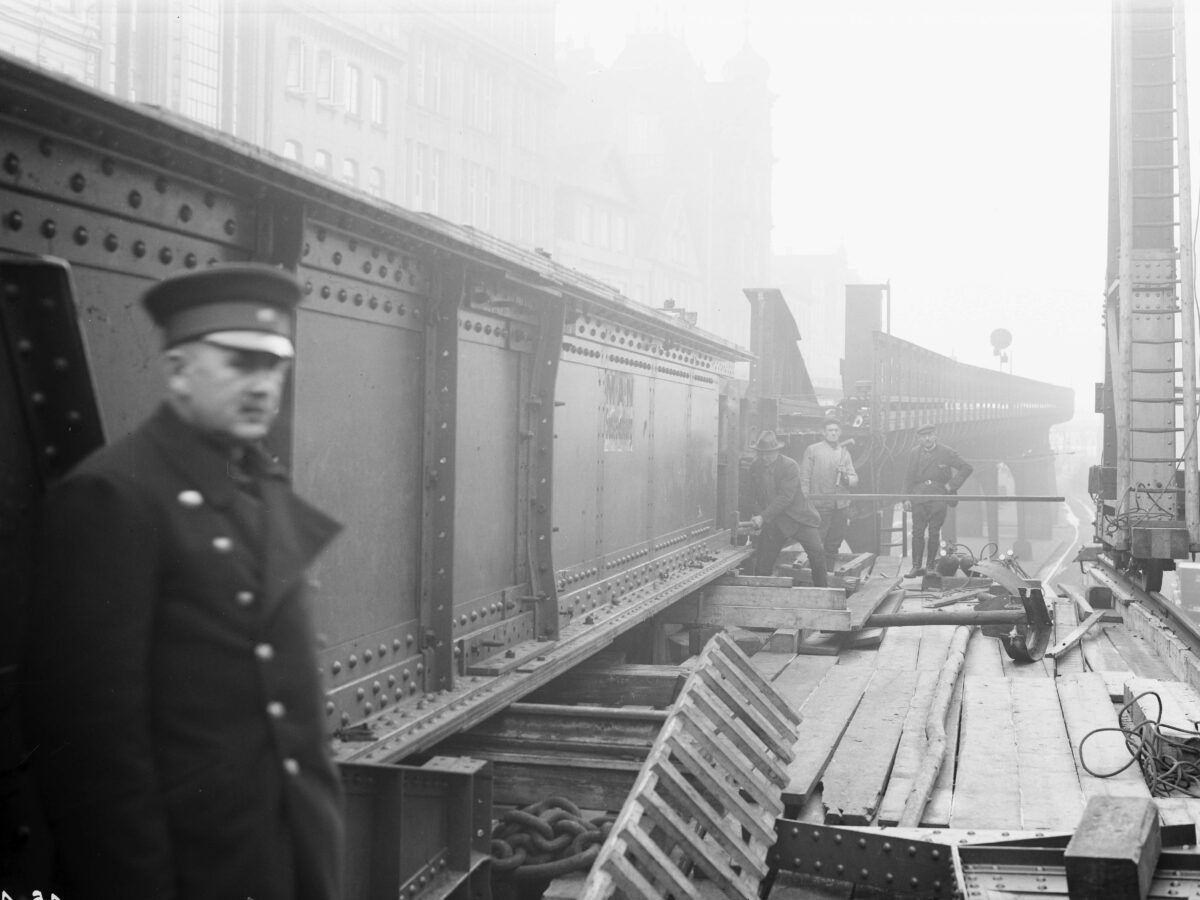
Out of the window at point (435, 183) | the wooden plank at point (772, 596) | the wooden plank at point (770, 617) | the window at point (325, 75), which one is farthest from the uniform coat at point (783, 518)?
the window at point (435, 183)

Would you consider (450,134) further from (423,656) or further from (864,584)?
(423,656)

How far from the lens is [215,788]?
78.7 inches

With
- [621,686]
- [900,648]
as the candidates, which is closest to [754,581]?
[900,648]

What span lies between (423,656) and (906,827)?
256 centimetres

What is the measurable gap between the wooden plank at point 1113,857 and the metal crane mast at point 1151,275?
845 centimetres

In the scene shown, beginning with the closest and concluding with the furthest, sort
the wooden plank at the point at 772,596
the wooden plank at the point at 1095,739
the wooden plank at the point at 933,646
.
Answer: the wooden plank at the point at 1095,739 < the wooden plank at the point at 933,646 < the wooden plank at the point at 772,596

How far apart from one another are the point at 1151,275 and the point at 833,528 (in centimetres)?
553

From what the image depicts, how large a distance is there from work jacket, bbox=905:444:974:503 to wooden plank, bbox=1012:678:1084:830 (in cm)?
709

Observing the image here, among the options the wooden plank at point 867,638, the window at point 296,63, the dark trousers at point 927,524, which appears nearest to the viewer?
the wooden plank at point 867,638

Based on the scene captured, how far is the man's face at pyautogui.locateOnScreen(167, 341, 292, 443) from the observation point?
1894mm

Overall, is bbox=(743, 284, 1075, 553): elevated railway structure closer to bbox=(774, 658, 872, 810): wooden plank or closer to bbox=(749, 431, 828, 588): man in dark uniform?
bbox=(749, 431, 828, 588): man in dark uniform

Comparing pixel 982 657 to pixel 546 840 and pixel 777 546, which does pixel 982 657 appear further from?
pixel 546 840

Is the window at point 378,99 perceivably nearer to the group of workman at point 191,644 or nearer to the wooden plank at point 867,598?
the wooden plank at point 867,598

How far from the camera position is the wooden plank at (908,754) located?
20.4 feet
